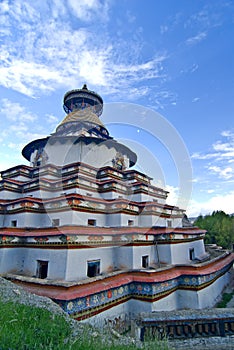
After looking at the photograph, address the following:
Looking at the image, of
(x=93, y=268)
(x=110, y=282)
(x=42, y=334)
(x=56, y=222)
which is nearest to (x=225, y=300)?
(x=110, y=282)

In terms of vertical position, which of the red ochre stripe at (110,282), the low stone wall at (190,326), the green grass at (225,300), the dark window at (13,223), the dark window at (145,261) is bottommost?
the green grass at (225,300)

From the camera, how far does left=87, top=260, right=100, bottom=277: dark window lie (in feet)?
25.7

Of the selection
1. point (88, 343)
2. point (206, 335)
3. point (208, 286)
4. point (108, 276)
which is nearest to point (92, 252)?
point (108, 276)

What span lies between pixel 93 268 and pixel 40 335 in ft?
19.3

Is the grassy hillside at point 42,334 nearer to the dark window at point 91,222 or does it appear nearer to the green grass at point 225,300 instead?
the dark window at point 91,222

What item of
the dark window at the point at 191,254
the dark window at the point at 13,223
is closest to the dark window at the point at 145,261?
the dark window at the point at 191,254

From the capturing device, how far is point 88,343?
90.0 inches

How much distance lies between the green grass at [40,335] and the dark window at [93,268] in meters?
4.79

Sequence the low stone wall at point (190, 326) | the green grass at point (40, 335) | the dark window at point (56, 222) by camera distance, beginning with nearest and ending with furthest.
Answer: the green grass at point (40, 335), the low stone wall at point (190, 326), the dark window at point (56, 222)

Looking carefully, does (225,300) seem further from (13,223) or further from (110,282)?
(13,223)

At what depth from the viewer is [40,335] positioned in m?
2.38

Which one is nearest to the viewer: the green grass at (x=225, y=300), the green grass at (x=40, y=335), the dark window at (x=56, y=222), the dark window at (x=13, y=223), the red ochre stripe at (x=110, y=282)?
the green grass at (x=40, y=335)

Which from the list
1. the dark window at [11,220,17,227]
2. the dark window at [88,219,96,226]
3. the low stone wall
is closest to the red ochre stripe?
the low stone wall

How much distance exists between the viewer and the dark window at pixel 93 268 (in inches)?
309
